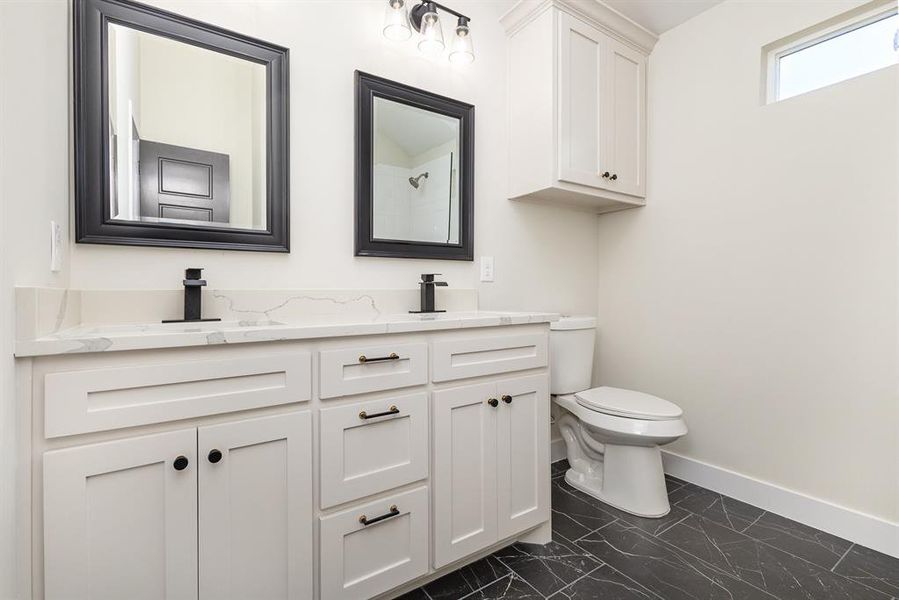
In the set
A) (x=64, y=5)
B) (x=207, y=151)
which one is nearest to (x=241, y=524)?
(x=207, y=151)

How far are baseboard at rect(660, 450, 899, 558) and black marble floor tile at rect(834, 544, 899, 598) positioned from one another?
0.16 ft

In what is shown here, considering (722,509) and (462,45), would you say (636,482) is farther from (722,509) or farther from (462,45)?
(462,45)

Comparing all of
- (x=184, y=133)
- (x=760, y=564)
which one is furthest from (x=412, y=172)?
(x=760, y=564)

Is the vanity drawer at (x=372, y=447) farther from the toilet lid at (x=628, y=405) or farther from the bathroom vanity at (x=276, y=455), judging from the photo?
the toilet lid at (x=628, y=405)

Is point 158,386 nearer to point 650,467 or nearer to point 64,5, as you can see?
point 64,5

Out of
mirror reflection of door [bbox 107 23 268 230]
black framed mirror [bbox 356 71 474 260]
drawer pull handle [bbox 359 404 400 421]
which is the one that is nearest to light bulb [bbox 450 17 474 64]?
black framed mirror [bbox 356 71 474 260]

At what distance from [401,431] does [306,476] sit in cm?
29

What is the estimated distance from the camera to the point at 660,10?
2094 mm

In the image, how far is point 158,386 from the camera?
0.92m

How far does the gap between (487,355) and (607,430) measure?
0.78m

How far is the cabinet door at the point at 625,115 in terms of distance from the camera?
2.11 metres

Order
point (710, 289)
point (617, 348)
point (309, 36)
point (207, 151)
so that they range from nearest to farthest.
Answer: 1. point (207, 151)
2. point (309, 36)
3. point (710, 289)
4. point (617, 348)

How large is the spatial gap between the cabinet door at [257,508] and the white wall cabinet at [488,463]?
42 centimetres

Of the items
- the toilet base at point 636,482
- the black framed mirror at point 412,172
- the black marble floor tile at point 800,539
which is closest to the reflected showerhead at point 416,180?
the black framed mirror at point 412,172
